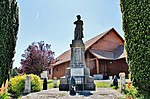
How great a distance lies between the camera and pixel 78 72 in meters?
15.8

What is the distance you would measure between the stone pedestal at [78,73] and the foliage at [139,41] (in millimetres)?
9258

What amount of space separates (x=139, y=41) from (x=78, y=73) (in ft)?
33.7

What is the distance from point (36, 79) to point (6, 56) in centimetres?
831

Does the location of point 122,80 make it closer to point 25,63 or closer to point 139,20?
point 139,20

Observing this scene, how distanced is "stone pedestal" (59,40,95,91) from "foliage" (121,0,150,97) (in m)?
9.26

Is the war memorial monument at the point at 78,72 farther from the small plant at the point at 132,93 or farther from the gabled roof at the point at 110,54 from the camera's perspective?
the gabled roof at the point at 110,54

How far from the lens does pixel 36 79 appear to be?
15.4 metres

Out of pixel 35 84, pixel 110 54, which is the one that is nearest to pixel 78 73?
pixel 35 84

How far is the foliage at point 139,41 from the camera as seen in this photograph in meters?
5.66

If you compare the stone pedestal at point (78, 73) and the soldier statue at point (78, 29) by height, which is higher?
the soldier statue at point (78, 29)

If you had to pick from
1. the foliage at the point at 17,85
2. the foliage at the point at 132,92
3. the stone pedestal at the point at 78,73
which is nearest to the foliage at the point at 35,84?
Result: the foliage at the point at 17,85

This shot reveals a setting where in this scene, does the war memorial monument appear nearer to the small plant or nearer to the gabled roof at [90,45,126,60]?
the small plant

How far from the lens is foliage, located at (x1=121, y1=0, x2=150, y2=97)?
5.66 meters

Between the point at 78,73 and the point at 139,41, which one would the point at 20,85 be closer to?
the point at 78,73
